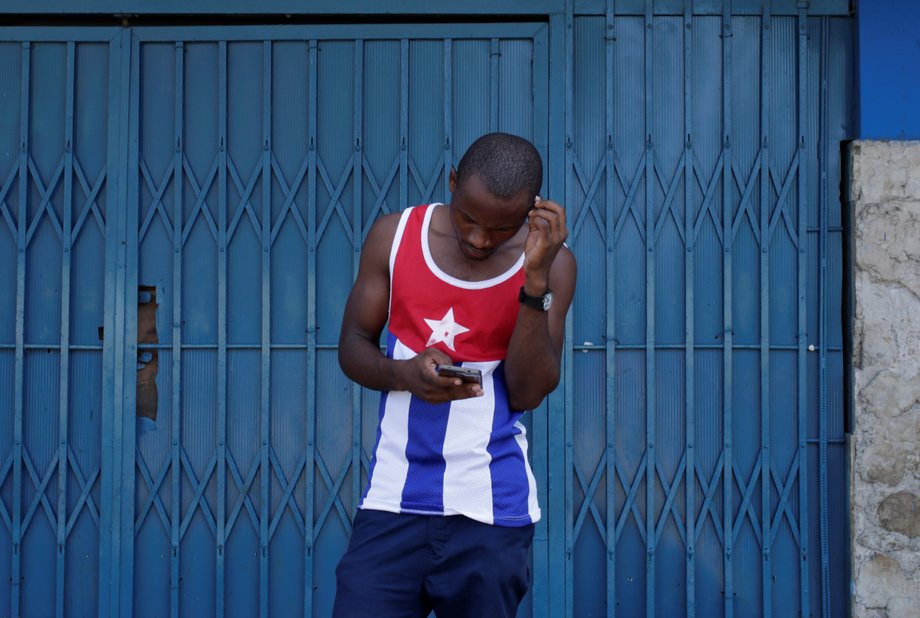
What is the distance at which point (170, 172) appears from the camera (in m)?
4.86

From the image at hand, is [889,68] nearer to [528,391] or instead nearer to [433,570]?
[528,391]

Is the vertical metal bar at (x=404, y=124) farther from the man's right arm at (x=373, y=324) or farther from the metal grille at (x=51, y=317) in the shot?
the man's right arm at (x=373, y=324)

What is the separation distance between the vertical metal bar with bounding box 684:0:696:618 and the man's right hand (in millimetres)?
2606

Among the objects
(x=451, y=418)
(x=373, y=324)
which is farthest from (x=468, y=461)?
(x=373, y=324)

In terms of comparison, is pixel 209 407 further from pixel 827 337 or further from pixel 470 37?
pixel 827 337

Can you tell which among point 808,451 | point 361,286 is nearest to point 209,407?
point 361,286

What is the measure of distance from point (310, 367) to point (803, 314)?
2.28 meters

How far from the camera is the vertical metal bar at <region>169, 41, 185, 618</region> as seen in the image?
479cm

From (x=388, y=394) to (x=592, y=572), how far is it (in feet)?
8.33

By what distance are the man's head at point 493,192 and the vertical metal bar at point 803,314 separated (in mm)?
2677

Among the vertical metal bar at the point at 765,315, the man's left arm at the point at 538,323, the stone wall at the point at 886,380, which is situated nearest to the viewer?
the man's left arm at the point at 538,323

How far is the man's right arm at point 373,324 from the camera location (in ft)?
8.05

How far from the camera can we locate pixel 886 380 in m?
4.67

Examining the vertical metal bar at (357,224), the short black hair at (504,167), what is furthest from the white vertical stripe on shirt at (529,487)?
the vertical metal bar at (357,224)
